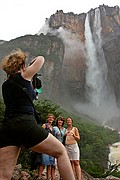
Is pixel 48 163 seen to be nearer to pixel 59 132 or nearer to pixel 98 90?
pixel 59 132

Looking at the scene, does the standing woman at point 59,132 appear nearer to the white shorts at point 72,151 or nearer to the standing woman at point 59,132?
the standing woman at point 59,132

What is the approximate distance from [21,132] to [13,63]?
0.64m

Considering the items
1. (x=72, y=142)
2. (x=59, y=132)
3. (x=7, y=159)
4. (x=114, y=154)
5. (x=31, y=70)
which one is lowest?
(x=7, y=159)

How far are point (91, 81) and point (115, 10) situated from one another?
116ft

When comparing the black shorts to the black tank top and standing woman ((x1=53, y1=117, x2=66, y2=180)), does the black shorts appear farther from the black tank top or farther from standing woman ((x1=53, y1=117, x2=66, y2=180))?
standing woman ((x1=53, y1=117, x2=66, y2=180))

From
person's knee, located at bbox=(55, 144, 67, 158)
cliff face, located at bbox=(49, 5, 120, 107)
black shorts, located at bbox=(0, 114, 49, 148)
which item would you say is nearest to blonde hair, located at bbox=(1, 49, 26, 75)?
black shorts, located at bbox=(0, 114, 49, 148)

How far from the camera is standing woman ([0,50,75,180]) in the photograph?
2.52 m

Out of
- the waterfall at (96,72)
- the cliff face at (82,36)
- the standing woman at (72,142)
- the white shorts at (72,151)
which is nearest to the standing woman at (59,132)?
the standing woman at (72,142)

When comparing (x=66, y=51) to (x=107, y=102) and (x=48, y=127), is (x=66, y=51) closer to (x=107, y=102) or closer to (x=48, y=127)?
(x=107, y=102)

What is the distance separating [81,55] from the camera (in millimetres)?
83625

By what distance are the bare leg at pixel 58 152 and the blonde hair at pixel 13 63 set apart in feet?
2.20

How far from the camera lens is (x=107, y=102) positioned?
75.2 metres

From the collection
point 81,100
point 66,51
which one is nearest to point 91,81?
point 81,100

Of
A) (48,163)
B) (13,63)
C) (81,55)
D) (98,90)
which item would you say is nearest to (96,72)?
(98,90)
